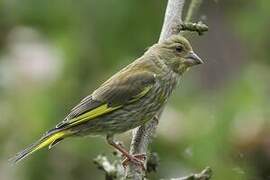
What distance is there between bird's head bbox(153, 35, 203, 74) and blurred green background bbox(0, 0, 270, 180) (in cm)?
Result: 34

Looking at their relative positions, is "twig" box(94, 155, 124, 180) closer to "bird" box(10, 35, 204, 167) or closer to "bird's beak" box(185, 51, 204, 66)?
"bird" box(10, 35, 204, 167)

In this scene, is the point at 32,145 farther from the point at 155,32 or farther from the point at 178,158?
the point at 155,32

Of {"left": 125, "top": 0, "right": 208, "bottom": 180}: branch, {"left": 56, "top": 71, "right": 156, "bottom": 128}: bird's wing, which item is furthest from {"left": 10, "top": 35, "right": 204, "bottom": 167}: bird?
{"left": 125, "top": 0, "right": 208, "bottom": 180}: branch

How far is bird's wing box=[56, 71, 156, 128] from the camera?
22.5ft

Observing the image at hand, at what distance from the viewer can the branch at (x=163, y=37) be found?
238 inches

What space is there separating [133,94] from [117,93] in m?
0.11

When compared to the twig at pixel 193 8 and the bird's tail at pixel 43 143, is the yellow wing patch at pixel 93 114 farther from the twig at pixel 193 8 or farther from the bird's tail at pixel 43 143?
the twig at pixel 193 8

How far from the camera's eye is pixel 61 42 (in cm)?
752

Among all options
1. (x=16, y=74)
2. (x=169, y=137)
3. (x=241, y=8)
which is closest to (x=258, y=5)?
(x=241, y=8)

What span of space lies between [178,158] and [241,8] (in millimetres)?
1425

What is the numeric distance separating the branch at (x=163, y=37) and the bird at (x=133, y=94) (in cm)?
18

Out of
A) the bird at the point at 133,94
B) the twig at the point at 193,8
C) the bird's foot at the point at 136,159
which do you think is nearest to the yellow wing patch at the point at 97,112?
the bird at the point at 133,94

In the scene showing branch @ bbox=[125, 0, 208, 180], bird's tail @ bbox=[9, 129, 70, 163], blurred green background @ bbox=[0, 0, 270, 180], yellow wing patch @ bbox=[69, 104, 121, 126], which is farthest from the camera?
blurred green background @ bbox=[0, 0, 270, 180]

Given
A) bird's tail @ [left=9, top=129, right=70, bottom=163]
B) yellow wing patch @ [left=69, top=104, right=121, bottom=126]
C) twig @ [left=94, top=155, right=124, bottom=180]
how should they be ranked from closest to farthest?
1. twig @ [left=94, top=155, right=124, bottom=180]
2. bird's tail @ [left=9, top=129, right=70, bottom=163]
3. yellow wing patch @ [left=69, top=104, right=121, bottom=126]
